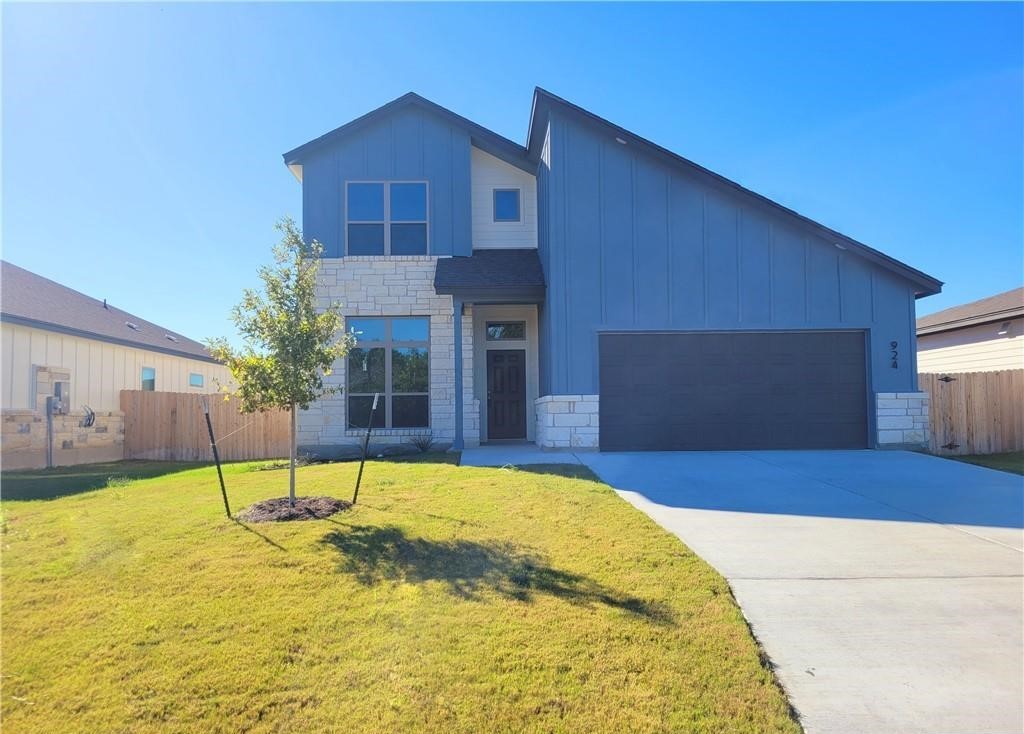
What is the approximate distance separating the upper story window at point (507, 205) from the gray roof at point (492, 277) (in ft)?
3.91

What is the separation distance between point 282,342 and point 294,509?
1886mm

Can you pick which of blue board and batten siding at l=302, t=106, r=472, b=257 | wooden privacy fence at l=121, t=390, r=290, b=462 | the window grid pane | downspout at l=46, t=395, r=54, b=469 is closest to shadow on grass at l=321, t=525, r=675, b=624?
blue board and batten siding at l=302, t=106, r=472, b=257

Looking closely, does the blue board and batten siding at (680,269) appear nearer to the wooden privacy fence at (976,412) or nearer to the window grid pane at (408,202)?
the wooden privacy fence at (976,412)

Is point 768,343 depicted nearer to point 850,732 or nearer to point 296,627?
point 850,732

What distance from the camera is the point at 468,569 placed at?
4.45 m

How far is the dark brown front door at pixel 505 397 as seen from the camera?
45.8ft

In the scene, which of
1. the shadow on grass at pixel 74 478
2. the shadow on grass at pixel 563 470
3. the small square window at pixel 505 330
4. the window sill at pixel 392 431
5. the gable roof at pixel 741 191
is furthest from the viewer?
the small square window at pixel 505 330

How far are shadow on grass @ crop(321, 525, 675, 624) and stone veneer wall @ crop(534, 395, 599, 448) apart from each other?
20.1 ft

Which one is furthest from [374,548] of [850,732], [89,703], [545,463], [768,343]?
[768,343]

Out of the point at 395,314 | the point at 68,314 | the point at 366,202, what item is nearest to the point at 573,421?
the point at 395,314

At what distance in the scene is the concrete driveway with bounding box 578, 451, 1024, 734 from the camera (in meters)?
2.89

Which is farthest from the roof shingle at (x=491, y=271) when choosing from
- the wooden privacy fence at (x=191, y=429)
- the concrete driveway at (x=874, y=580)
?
the wooden privacy fence at (x=191, y=429)

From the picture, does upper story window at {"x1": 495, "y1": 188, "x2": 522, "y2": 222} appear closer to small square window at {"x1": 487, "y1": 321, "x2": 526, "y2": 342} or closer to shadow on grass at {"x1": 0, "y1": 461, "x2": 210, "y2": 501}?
small square window at {"x1": 487, "y1": 321, "x2": 526, "y2": 342}

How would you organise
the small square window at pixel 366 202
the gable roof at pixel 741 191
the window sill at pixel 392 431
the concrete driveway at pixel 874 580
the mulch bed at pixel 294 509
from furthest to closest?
the small square window at pixel 366 202 → the window sill at pixel 392 431 → the gable roof at pixel 741 191 → the mulch bed at pixel 294 509 → the concrete driveway at pixel 874 580
